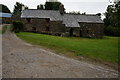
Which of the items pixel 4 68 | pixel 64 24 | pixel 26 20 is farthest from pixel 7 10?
pixel 4 68

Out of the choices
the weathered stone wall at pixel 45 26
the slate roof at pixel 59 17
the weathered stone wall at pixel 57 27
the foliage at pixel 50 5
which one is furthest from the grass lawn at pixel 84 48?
the foliage at pixel 50 5

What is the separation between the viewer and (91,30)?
145 ft

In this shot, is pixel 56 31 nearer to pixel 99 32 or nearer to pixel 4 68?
pixel 99 32

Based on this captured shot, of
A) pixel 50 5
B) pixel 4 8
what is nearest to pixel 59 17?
pixel 50 5

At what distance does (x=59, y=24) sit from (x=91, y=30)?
1017 cm

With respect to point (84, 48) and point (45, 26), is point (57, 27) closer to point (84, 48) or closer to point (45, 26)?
point (45, 26)

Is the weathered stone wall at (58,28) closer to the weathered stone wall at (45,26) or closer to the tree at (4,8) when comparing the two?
the weathered stone wall at (45,26)

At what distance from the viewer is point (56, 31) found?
4062 centimetres

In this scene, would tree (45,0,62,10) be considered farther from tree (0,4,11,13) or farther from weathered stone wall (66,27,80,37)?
tree (0,4,11,13)

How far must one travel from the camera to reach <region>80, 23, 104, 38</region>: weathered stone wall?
43906 millimetres

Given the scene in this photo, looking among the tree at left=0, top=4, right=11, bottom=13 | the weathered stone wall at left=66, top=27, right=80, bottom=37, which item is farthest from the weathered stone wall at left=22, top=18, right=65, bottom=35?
the tree at left=0, top=4, right=11, bottom=13

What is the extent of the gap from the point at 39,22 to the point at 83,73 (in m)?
33.9

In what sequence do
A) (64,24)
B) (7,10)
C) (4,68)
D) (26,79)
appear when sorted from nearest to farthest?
1. (26,79)
2. (4,68)
3. (64,24)
4. (7,10)

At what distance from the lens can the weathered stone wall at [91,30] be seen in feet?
144
